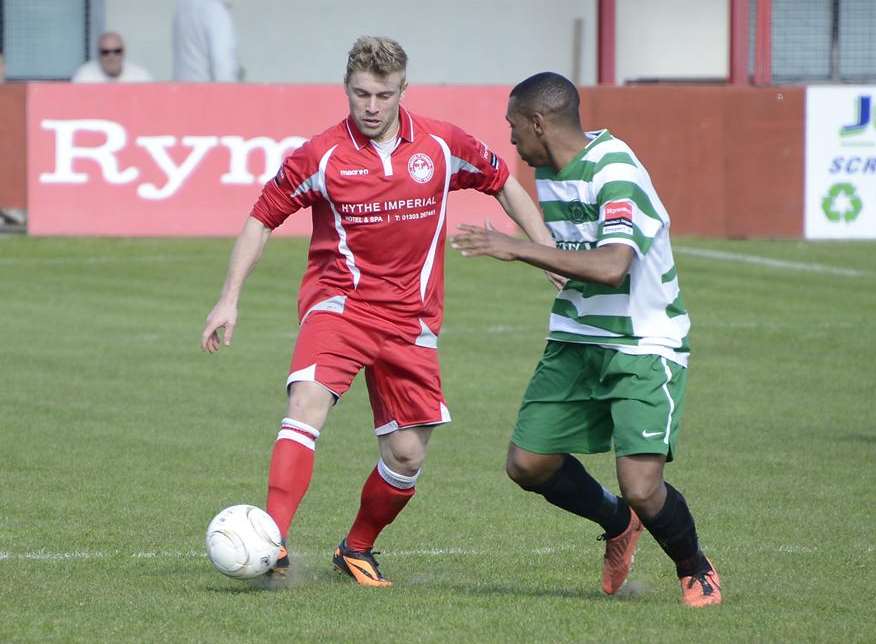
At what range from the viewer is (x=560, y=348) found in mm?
6051

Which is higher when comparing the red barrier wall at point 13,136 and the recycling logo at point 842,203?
the red barrier wall at point 13,136

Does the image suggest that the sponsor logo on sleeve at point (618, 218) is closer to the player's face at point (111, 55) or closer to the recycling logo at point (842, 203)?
the player's face at point (111, 55)

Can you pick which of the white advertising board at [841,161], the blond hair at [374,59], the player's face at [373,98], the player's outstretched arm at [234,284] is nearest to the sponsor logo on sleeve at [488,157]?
the player's face at [373,98]

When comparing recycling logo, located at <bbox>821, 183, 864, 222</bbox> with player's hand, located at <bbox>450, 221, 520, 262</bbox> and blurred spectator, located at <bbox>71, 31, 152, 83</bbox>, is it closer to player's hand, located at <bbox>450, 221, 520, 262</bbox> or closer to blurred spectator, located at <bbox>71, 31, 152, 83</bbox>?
blurred spectator, located at <bbox>71, 31, 152, 83</bbox>

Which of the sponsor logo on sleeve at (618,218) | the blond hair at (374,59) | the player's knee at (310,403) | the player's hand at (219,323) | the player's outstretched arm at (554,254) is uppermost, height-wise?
the blond hair at (374,59)

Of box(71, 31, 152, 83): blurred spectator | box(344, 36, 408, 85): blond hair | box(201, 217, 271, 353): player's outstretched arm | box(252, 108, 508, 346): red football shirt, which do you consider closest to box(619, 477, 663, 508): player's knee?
box(252, 108, 508, 346): red football shirt

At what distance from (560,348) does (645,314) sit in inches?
13.0

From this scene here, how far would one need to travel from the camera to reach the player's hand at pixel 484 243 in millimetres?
5438

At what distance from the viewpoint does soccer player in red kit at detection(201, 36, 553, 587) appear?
6195mm

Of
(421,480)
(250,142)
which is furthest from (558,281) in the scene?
(250,142)

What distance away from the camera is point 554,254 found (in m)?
5.55

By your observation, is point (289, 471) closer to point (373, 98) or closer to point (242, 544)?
point (242, 544)

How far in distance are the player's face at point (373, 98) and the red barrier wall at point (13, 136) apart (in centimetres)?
1228

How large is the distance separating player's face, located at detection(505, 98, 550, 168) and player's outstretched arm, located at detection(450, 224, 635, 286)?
0.40 meters
